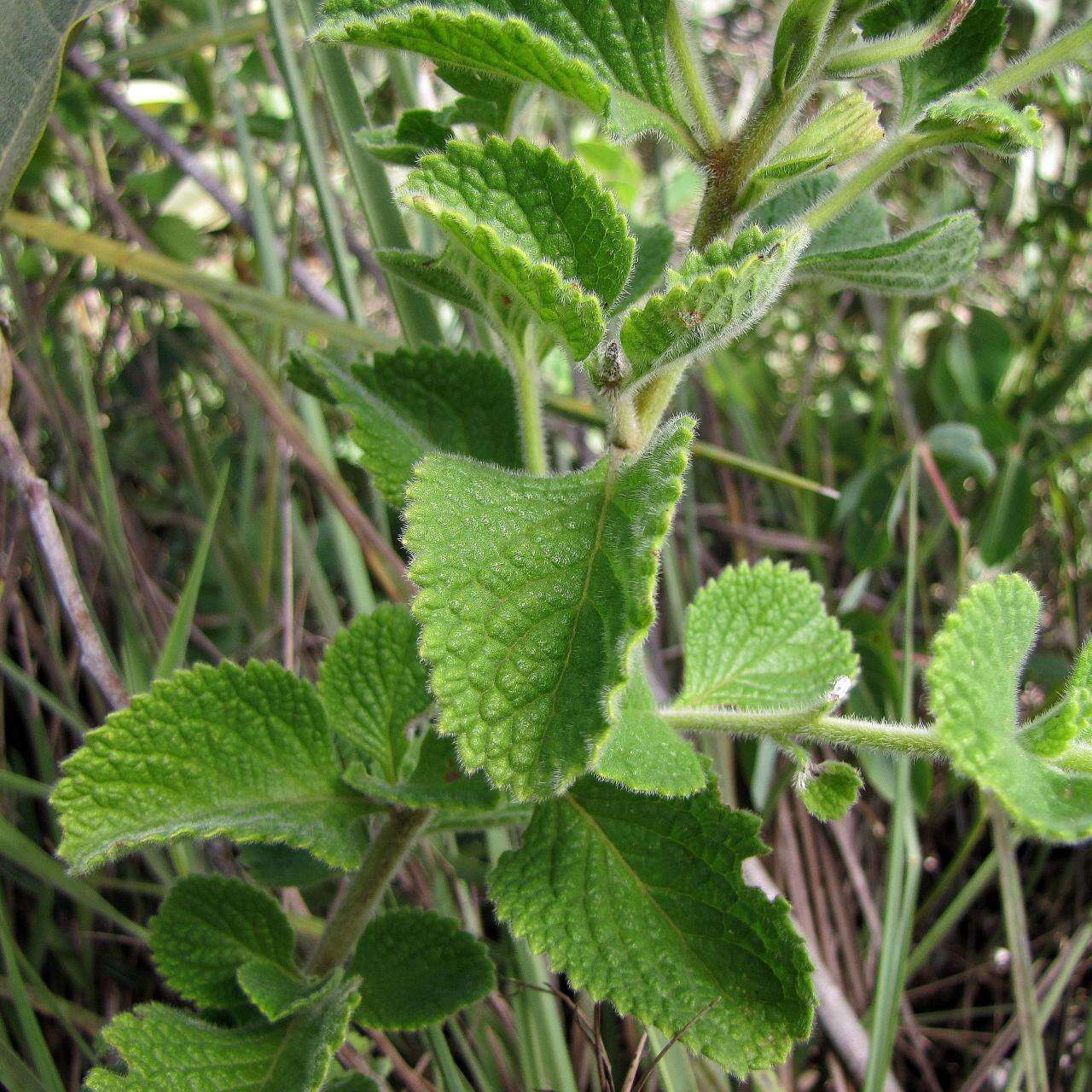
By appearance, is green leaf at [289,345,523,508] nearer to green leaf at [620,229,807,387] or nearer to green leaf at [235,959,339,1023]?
green leaf at [620,229,807,387]

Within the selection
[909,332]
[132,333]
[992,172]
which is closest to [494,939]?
[132,333]

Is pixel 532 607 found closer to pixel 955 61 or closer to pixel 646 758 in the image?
pixel 646 758

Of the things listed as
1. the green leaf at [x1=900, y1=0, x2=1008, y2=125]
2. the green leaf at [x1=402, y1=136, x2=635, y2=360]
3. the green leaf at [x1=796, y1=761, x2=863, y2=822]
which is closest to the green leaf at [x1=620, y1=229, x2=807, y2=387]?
the green leaf at [x1=402, y1=136, x2=635, y2=360]

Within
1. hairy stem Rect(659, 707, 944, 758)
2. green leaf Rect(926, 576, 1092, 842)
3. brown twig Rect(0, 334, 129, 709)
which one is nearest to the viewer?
green leaf Rect(926, 576, 1092, 842)

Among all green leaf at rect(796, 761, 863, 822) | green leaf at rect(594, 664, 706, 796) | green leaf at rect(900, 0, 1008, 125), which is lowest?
green leaf at rect(796, 761, 863, 822)

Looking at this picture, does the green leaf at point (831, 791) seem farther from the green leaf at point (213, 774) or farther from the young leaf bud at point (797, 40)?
the young leaf bud at point (797, 40)

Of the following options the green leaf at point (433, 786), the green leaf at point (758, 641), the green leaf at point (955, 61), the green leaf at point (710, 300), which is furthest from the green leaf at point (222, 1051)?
the green leaf at point (955, 61)

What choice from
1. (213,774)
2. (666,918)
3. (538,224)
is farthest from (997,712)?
(213,774)
